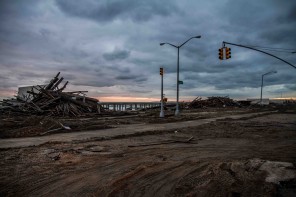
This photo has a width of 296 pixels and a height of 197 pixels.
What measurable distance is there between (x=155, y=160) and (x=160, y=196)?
3.00 m

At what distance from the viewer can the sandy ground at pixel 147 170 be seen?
19.0 feet

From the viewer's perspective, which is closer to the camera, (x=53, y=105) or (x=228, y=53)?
(x=228, y=53)

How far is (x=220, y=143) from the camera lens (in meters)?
12.1

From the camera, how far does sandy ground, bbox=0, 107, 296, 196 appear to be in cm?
580

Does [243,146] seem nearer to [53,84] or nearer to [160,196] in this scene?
[160,196]

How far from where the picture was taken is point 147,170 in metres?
7.34

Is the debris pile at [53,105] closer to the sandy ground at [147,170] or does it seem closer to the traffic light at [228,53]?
the traffic light at [228,53]

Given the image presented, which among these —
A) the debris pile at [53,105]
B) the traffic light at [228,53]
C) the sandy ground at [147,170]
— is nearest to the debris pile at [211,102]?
the debris pile at [53,105]

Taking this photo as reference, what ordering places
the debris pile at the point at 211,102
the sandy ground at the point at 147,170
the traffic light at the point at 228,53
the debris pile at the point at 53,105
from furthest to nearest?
the debris pile at the point at 211,102, the debris pile at the point at 53,105, the traffic light at the point at 228,53, the sandy ground at the point at 147,170

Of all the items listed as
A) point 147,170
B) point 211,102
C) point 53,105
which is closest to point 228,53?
point 147,170

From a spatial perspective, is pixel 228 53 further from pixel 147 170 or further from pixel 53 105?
pixel 53 105

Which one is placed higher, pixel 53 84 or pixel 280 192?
pixel 53 84

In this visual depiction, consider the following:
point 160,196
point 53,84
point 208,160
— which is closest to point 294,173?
point 208,160

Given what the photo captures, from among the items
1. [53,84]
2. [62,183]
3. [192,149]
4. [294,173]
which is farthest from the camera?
[53,84]
